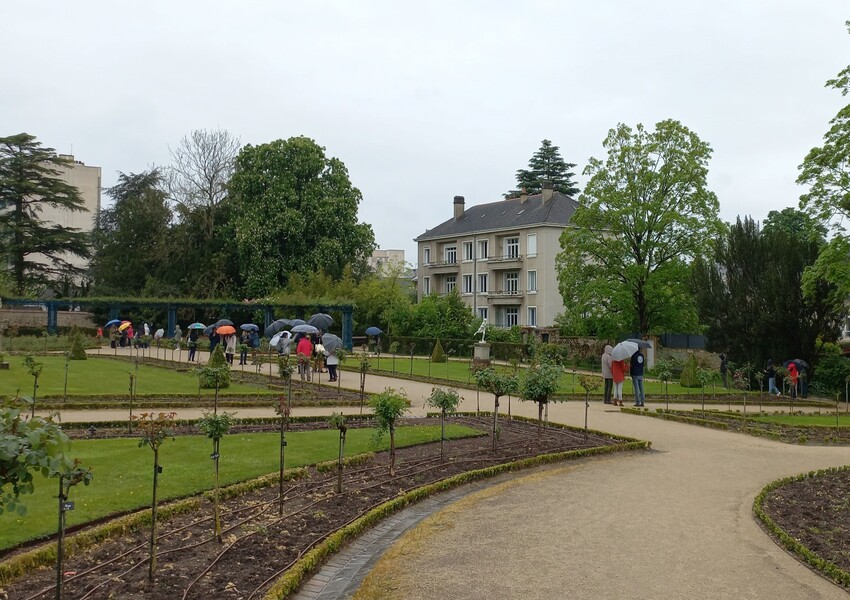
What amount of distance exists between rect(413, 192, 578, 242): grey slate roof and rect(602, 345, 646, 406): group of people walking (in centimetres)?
3364

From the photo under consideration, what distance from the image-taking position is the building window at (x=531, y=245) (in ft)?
192

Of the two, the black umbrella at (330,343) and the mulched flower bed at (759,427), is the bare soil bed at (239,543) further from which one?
the black umbrella at (330,343)

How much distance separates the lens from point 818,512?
10875mm

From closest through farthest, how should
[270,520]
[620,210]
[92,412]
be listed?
1. [270,520]
2. [92,412]
3. [620,210]

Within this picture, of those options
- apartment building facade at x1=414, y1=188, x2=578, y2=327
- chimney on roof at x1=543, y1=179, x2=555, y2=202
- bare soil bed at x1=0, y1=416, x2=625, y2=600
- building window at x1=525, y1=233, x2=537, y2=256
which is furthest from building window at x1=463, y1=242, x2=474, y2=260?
bare soil bed at x1=0, y1=416, x2=625, y2=600

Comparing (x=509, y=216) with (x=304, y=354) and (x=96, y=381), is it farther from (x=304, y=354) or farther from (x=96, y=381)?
(x=96, y=381)

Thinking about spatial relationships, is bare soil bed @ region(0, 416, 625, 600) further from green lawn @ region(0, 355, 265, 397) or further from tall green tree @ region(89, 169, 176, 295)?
tall green tree @ region(89, 169, 176, 295)

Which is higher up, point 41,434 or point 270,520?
point 41,434

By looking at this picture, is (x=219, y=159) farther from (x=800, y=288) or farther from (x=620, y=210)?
(x=800, y=288)

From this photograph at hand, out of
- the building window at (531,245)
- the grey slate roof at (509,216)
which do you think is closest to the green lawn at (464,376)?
the building window at (531,245)

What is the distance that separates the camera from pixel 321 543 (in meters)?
8.69

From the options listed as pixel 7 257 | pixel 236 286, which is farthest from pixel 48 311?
pixel 236 286

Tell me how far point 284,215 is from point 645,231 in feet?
86.6

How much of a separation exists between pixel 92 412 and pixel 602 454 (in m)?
12.5
